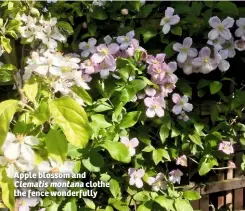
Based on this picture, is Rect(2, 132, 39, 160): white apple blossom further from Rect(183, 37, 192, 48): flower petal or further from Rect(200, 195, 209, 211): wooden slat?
Rect(200, 195, 209, 211): wooden slat

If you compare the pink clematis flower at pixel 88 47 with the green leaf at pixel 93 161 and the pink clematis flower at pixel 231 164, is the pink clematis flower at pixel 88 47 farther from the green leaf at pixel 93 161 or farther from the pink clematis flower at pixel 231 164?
the pink clematis flower at pixel 231 164

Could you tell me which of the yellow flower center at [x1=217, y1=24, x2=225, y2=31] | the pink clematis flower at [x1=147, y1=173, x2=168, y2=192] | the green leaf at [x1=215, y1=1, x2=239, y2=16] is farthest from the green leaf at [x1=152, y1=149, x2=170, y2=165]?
the green leaf at [x1=215, y1=1, x2=239, y2=16]

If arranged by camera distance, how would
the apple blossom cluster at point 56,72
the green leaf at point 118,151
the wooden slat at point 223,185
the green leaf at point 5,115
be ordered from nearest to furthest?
the green leaf at point 5,115 < the apple blossom cluster at point 56,72 < the green leaf at point 118,151 < the wooden slat at point 223,185

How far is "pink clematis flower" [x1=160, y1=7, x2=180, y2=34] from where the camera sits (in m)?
1.74

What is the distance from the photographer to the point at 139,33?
182 centimetres

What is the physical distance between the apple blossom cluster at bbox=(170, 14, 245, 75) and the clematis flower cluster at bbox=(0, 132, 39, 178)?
0.80 m

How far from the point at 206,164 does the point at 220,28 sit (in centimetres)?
60

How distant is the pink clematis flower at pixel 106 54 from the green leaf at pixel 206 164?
60 centimetres

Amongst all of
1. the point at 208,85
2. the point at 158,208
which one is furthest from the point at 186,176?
the point at 208,85

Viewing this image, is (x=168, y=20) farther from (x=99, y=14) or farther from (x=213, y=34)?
(x=99, y=14)

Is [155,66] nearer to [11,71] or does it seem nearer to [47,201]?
[11,71]

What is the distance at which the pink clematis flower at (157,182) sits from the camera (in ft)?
5.84

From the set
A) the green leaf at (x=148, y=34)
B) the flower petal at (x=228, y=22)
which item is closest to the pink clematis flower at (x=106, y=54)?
the green leaf at (x=148, y=34)

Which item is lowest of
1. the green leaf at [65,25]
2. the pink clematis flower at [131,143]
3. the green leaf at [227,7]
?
the pink clematis flower at [131,143]
